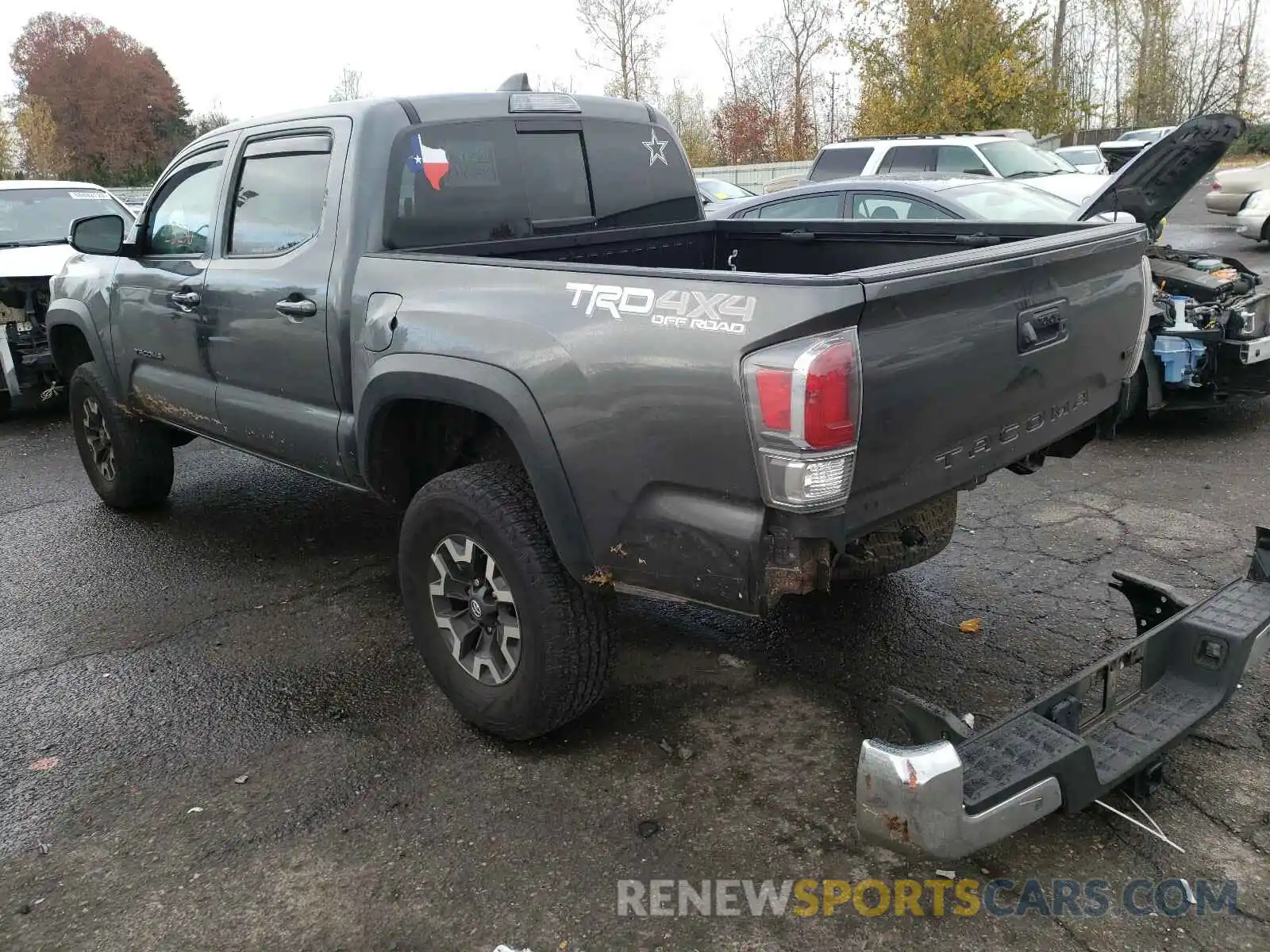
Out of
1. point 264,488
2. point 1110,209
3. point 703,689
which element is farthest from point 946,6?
point 703,689

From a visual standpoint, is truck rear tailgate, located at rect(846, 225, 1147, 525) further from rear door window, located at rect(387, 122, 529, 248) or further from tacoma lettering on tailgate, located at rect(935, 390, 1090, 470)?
rear door window, located at rect(387, 122, 529, 248)

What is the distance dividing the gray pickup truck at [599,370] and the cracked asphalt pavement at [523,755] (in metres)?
0.32

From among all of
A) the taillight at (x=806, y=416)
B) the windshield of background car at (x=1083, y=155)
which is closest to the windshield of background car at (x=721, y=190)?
the windshield of background car at (x=1083, y=155)

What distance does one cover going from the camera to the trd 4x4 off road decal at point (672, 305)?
2480 millimetres

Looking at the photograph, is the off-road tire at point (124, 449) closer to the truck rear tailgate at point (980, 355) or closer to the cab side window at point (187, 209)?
the cab side window at point (187, 209)

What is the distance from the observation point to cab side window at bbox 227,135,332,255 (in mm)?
3850

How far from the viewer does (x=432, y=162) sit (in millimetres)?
3711

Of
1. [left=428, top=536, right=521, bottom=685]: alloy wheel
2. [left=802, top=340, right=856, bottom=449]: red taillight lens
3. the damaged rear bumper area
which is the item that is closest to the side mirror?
[left=428, top=536, right=521, bottom=685]: alloy wheel

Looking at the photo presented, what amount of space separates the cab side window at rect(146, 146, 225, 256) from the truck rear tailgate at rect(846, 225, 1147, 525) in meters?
3.30

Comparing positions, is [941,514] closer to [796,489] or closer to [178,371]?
[796,489]

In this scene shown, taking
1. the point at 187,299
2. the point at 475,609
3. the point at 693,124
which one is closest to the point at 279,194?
the point at 187,299

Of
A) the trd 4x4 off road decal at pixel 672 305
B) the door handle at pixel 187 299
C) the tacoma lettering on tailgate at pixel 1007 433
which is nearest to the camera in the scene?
the trd 4x4 off road decal at pixel 672 305

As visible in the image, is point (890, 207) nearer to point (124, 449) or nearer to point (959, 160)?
point (959, 160)
